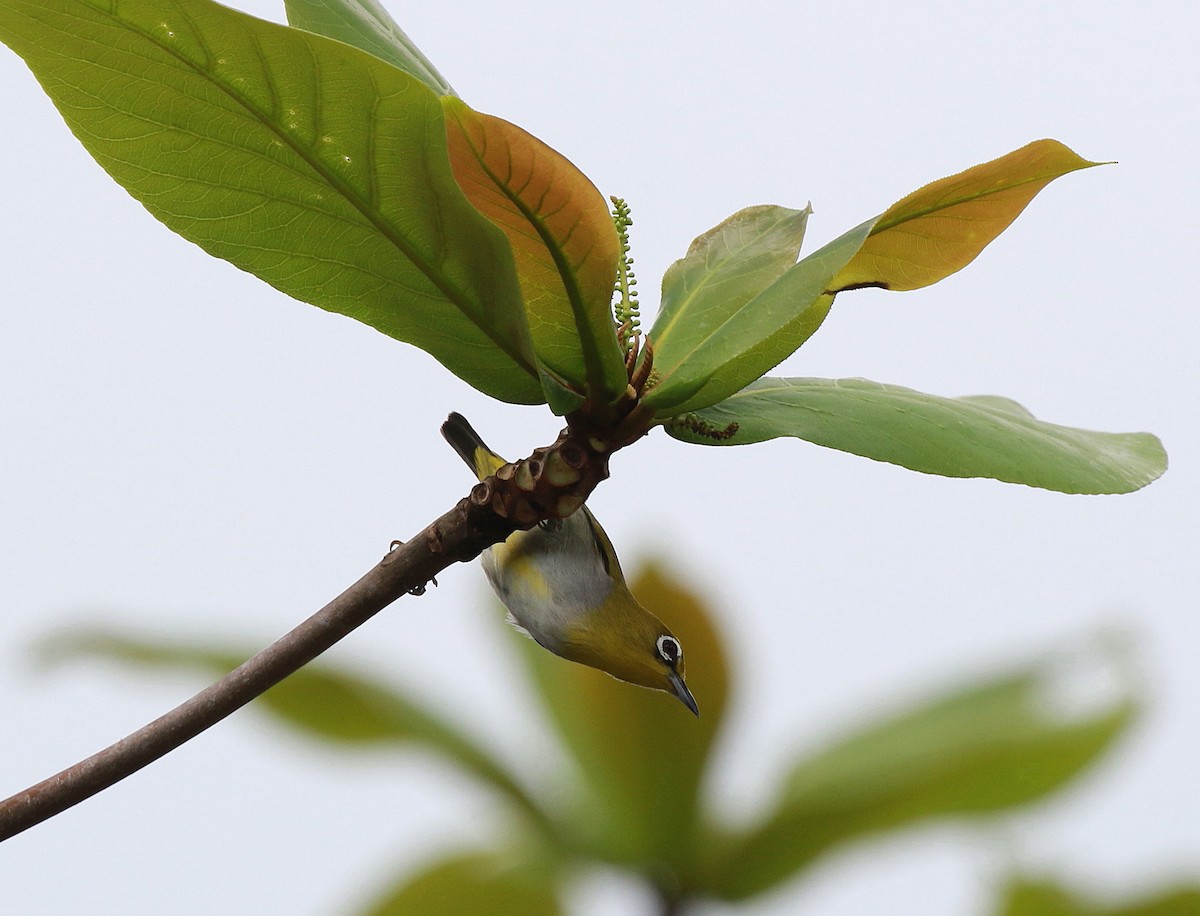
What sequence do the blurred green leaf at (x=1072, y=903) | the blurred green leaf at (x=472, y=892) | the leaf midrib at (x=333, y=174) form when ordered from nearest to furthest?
the leaf midrib at (x=333, y=174) < the blurred green leaf at (x=1072, y=903) < the blurred green leaf at (x=472, y=892)

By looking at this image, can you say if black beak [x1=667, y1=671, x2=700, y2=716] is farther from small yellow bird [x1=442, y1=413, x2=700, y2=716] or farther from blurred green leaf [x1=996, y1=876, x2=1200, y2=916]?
blurred green leaf [x1=996, y1=876, x2=1200, y2=916]

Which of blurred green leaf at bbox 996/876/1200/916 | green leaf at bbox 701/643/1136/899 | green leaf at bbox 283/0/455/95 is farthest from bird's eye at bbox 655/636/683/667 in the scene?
green leaf at bbox 283/0/455/95

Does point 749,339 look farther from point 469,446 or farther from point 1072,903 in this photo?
point 469,446

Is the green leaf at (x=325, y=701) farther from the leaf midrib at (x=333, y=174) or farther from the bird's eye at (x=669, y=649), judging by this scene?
the leaf midrib at (x=333, y=174)

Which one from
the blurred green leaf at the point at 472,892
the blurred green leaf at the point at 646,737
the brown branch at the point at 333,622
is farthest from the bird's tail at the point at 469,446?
the brown branch at the point at 333,622

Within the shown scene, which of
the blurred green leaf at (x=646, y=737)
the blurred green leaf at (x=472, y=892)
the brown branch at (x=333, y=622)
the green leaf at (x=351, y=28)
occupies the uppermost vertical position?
the green leaf at (x=351, y=28)

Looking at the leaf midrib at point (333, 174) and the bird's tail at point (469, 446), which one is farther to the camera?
the bird's tail at point (469, 446)

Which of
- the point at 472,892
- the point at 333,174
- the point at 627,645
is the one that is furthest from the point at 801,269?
the point at 472,892

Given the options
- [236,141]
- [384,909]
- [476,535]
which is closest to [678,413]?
[476,535]
